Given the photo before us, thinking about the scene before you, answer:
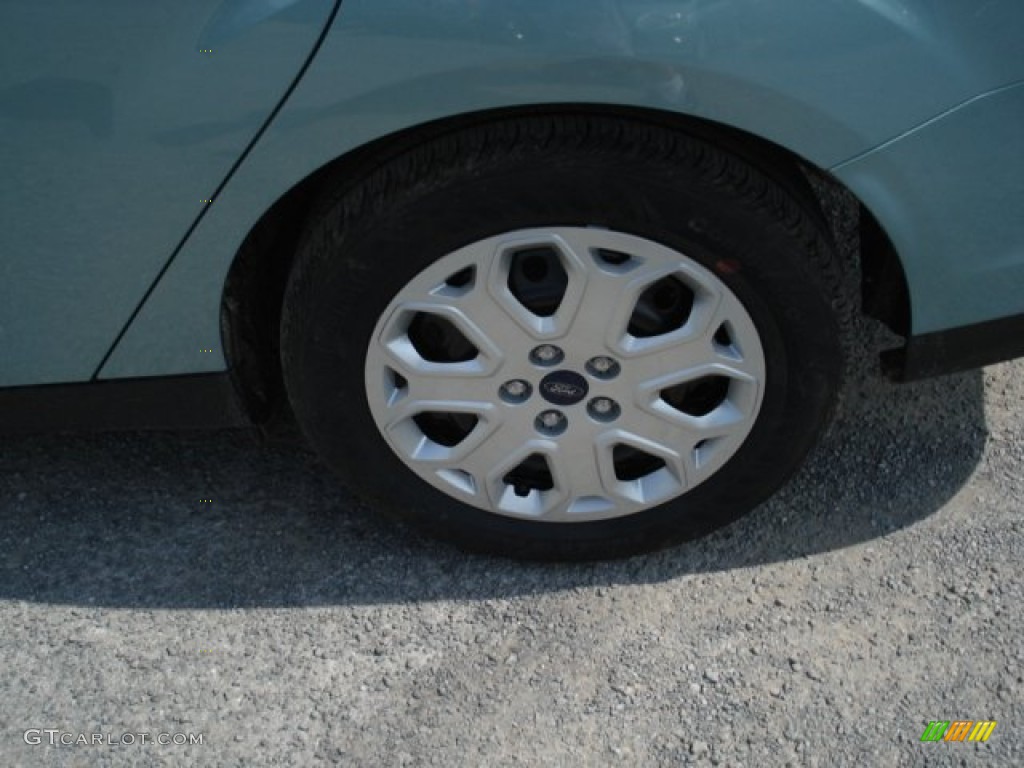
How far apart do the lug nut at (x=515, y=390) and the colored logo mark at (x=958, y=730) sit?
0.94 metres

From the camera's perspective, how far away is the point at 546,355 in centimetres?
237

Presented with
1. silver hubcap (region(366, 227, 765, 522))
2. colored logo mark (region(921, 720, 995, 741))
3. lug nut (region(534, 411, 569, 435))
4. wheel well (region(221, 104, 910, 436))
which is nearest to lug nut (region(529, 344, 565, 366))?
silver hubcap (region(366, 227, 765, 522))

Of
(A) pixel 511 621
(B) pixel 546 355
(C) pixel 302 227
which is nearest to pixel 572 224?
(B) pixel 546 355

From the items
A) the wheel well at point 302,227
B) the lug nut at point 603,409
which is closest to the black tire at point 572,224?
the wheel well at point 302,227

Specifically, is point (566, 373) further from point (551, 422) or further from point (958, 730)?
point (958, 730)

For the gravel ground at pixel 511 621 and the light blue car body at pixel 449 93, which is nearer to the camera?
the light blue car body at pixel 449 93

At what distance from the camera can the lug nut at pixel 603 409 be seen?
95.7 inches

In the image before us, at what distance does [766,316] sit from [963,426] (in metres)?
0.89

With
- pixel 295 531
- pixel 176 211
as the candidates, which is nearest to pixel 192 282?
pixel 176 211

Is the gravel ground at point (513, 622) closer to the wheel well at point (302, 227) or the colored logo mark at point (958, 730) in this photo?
the colored logo mark at point (958, 730)

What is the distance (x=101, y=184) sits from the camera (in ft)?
7.20

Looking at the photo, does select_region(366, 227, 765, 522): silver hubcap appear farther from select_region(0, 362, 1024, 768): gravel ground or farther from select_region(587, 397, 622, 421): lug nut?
select_region(0, 362, 1024, 768): gravel ground

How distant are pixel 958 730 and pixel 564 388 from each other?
0.93 metres

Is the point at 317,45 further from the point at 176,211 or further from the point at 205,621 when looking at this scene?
the point at 205,621
